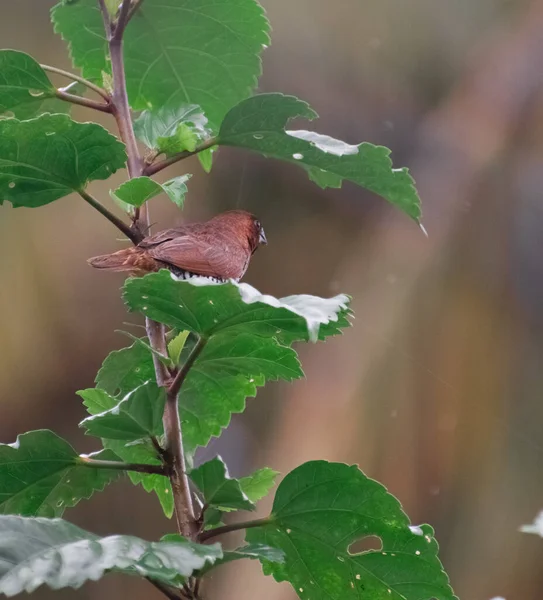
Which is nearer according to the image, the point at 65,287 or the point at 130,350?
the point at 130,350

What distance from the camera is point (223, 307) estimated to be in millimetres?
421

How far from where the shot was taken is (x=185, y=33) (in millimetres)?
689

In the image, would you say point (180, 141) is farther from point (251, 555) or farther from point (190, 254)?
point (251, 555)

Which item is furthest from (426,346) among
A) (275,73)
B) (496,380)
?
(275,73)

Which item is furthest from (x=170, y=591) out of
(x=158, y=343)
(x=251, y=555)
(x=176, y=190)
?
(x=176, y=190)

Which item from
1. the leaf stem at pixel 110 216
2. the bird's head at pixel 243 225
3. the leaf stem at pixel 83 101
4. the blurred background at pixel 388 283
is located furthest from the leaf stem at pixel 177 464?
the blurred background at pixel 388 283

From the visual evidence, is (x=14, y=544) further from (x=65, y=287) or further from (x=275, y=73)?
(x=275, y=73)

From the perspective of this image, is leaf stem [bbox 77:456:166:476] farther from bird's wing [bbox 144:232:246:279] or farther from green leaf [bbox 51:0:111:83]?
green leaf [bbox 51:0:111:83]

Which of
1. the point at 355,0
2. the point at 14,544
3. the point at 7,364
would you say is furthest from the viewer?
the point at 355,0

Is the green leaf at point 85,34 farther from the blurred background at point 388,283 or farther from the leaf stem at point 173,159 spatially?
the blurred background at point 388,283

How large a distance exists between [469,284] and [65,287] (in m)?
0.93

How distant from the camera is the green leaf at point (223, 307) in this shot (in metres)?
0.39

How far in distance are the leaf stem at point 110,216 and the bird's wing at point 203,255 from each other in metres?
0.05

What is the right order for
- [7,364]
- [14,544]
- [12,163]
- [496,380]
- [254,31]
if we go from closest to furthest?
[14,544] < [12,163] < [254,31] < [7,364] < [496,380]
